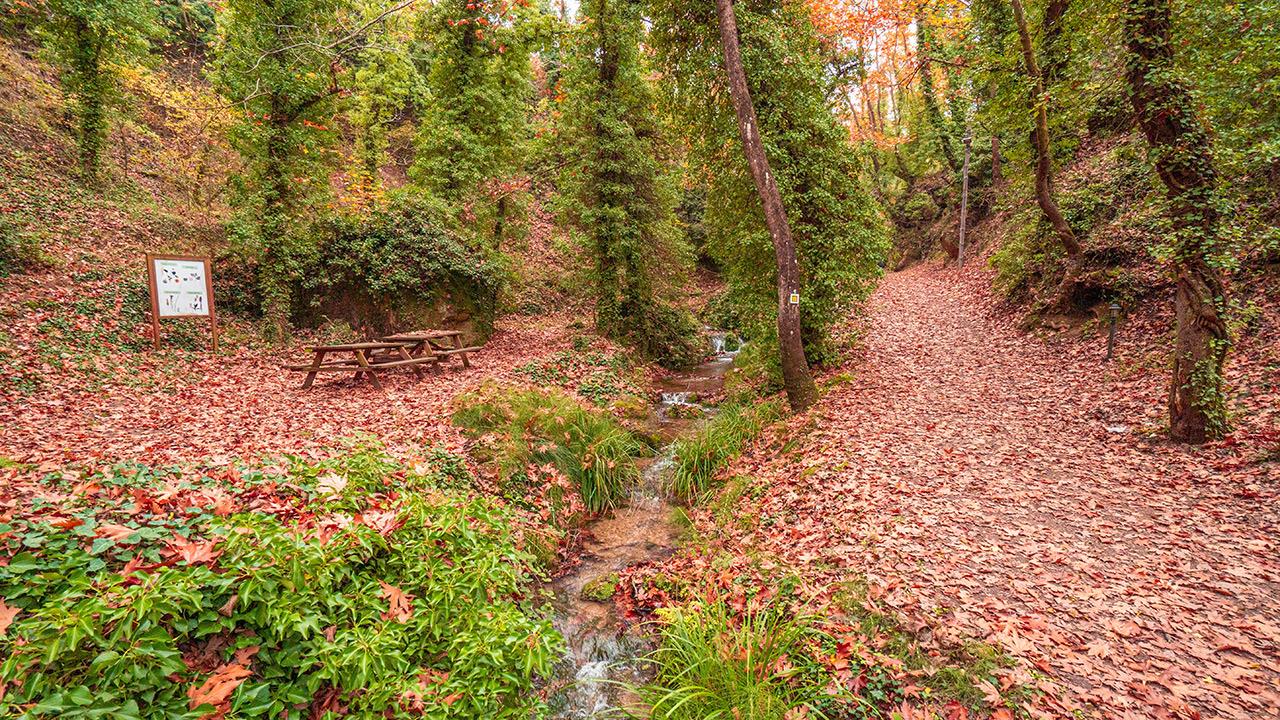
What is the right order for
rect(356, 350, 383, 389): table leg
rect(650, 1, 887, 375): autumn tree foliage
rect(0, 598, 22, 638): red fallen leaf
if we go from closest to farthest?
rect(0, 598, 22, 638): red fallen leaf → rect(356, 350, 383, 389): table leg → rect(650, 1, 887, 375): autumn tree foliage

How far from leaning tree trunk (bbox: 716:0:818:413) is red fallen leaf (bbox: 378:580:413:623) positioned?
7.14 metres

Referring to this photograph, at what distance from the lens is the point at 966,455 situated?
694 centimetres

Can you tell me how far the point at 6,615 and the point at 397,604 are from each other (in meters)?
1.92

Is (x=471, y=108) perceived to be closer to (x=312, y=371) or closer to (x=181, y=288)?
(x=181, y=288)

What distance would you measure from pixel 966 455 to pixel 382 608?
23.3 feet

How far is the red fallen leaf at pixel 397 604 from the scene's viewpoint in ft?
12.0

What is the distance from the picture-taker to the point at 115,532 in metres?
3.37

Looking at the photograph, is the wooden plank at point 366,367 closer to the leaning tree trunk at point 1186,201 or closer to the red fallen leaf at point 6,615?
the red fallen leaf at point 6,615

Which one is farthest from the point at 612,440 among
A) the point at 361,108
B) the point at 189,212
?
the point at 361,108

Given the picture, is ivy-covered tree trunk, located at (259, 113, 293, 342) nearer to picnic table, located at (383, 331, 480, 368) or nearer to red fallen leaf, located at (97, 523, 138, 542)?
picnic table, located at (383, 331, 480, 368)

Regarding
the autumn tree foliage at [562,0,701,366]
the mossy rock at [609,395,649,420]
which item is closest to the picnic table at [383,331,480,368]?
the mossy rock at [609,395,649,420]

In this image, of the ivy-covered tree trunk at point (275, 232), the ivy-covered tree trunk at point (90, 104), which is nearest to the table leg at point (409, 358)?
the ivy-covered tree trunk at point (275, 232)

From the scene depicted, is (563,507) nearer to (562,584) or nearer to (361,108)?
(562,584)

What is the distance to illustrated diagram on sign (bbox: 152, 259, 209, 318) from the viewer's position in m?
9.30
